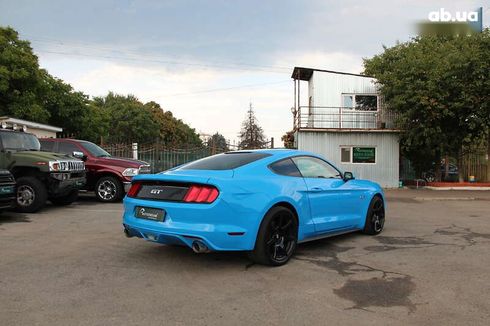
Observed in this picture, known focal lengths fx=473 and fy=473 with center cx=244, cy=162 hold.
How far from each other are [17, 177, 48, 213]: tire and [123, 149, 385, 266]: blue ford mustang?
17.1 ft

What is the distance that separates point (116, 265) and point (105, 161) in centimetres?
740

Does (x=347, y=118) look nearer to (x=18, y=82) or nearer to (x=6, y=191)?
(x=6, y=191)

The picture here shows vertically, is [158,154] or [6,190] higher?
[158,154]

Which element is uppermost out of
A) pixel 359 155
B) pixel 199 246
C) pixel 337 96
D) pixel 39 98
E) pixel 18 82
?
pixel 18 82

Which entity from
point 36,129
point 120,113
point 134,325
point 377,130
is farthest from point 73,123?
point 134,325

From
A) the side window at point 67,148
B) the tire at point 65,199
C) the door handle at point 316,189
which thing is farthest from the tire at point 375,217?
the side window at point 67,148

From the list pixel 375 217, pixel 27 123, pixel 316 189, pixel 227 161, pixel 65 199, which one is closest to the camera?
pixel 227 161

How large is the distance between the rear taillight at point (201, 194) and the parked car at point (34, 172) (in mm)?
6242

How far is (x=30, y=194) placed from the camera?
1049 centimetres

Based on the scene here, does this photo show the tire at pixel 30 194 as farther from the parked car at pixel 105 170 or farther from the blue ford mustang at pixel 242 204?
the blue ford mustang at pixel 242 204

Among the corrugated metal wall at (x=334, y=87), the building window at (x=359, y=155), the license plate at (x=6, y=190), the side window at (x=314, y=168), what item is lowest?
the license plate at (x=6, y=190)

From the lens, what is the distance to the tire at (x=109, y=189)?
1278 centimetres

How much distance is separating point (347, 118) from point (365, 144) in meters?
1.62

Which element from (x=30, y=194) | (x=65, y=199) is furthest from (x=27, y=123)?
(x=30, y=194)
